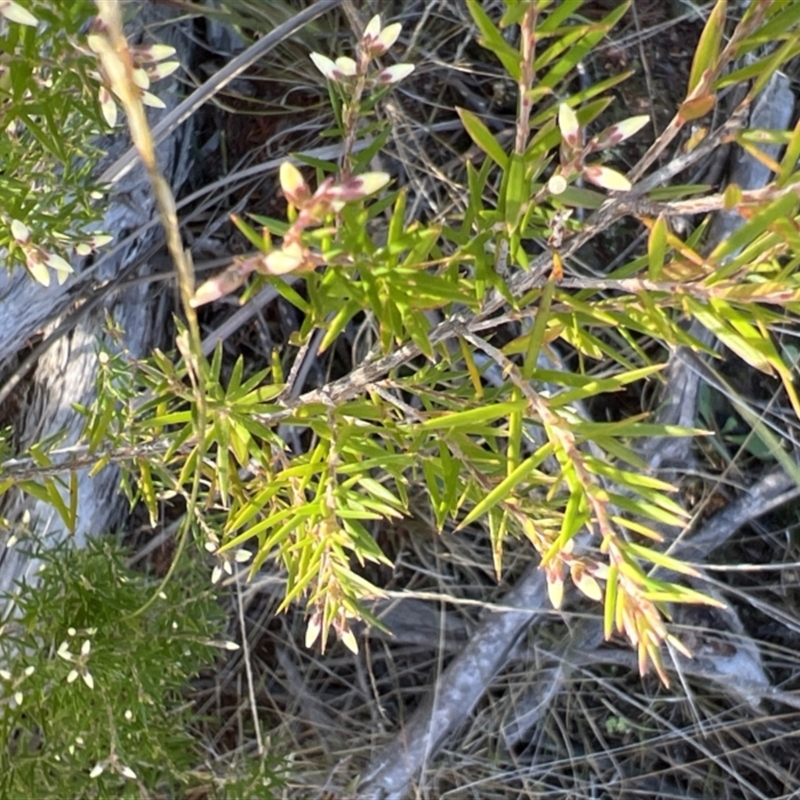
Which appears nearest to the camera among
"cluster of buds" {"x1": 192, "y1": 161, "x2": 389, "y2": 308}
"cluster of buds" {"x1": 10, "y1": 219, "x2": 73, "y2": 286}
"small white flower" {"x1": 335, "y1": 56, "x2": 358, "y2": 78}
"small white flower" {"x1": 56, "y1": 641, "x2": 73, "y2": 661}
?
"cluster of buds" {"x1": 192, "y1": 161, "x2": 389, "y2": 308}

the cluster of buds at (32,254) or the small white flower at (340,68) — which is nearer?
the small white flower at (340,68)

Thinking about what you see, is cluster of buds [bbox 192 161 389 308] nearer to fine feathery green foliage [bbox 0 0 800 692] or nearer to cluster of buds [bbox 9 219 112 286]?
fine feathery green foliage [bbox 0 0 800 692]

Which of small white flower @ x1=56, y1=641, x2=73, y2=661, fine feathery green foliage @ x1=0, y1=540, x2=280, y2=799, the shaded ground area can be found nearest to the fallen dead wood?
the shaded ground area

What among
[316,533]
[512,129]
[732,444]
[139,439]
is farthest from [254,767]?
[512,129]

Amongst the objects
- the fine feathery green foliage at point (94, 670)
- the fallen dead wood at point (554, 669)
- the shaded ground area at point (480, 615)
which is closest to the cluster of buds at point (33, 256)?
the fine feathery green foliage at point (94, 670)

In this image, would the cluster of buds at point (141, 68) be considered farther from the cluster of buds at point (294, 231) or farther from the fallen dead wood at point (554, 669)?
the fallen dead wood at point (554, 669)

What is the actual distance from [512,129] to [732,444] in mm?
728

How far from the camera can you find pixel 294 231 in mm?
476

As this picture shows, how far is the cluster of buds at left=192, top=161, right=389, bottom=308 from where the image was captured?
1.55ft

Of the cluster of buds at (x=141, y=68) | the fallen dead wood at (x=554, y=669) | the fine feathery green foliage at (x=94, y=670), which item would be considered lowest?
the fallen dead wood at (x=554, y=669)

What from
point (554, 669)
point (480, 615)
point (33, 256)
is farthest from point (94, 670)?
point (554, 669)

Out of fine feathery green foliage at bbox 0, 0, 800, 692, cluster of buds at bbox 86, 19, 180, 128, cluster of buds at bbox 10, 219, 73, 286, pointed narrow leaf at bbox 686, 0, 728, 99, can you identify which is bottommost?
fine feathery green foliage at bbox 0, 0, 800, 692

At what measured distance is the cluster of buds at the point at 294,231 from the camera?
47 cm

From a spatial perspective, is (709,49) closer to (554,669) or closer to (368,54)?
(368,54)
